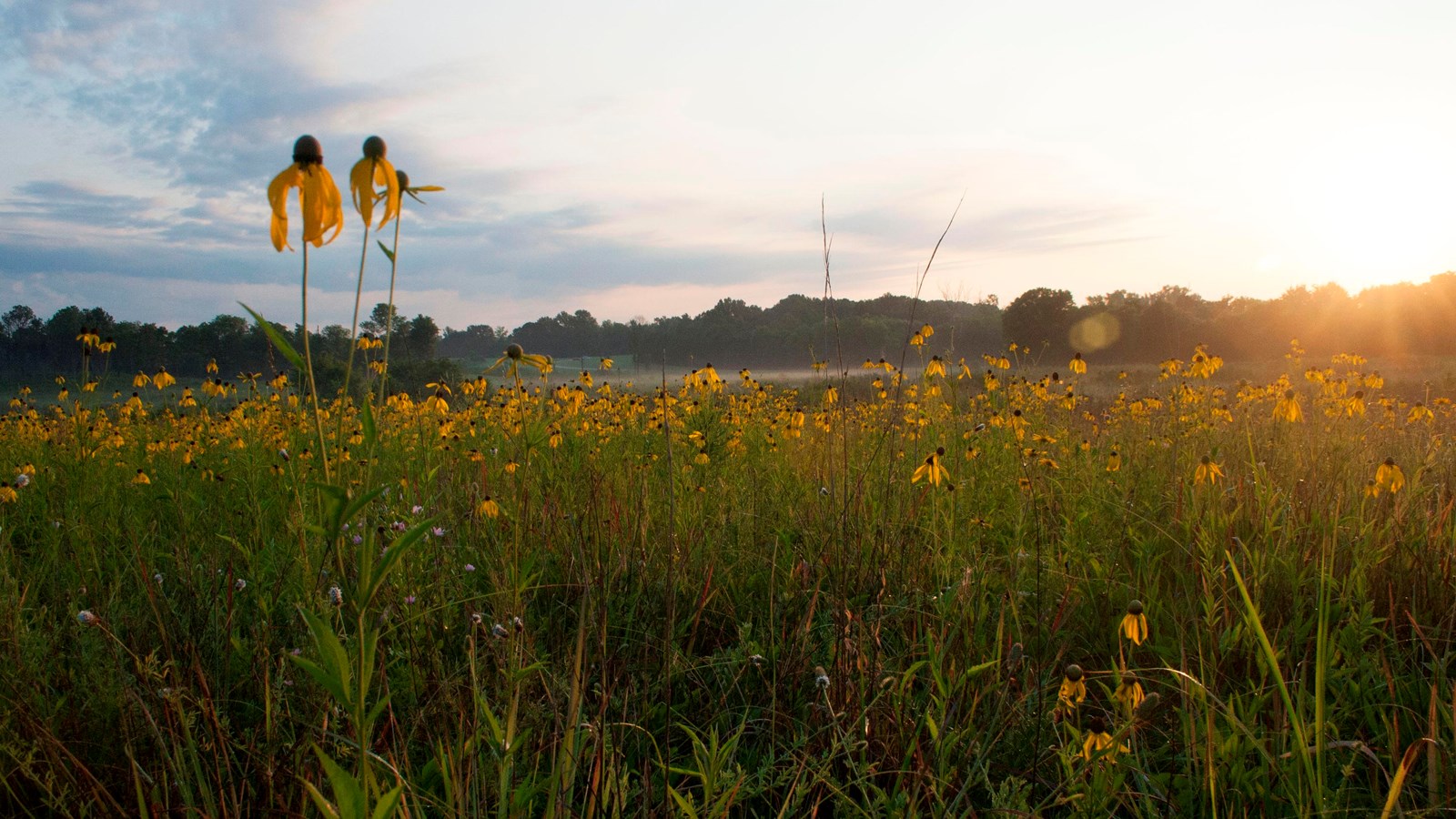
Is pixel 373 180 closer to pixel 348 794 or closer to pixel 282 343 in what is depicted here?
pixel 282 343

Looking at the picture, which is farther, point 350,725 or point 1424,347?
point 1424,347

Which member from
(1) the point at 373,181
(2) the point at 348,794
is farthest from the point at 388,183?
(2) the point at 348,794

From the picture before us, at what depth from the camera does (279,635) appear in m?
2.21

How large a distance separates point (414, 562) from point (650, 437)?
2.98m

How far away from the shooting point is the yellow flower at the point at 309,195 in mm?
960

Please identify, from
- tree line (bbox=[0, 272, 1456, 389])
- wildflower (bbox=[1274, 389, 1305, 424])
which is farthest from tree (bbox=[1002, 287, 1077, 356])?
wildflower (bbox=[1274, 389, 1305, 424])

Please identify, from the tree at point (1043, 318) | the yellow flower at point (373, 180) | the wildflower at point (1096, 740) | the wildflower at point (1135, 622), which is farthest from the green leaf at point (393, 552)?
the tree at point (1043, 318)

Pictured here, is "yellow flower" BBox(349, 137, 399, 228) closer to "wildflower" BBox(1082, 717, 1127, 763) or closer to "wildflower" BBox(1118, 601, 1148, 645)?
"wildflower" BBox(1082, 717, 1127, 763)

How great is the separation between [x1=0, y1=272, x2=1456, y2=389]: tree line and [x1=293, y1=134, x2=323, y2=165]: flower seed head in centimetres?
209

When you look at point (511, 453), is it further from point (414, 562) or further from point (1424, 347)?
point (1424, 347)

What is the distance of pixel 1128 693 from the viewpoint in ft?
4.91

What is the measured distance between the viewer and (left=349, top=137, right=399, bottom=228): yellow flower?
97cm

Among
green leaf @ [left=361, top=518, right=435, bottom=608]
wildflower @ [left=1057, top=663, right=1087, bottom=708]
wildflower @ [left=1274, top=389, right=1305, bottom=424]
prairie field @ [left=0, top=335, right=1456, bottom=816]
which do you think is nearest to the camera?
green leaf @ [left=361, top=518, right=435, bottom=608]

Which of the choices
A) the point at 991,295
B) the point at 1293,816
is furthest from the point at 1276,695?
the point at 991,295
